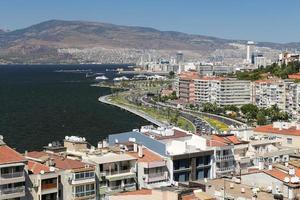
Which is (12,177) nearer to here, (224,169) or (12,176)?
(12,176)

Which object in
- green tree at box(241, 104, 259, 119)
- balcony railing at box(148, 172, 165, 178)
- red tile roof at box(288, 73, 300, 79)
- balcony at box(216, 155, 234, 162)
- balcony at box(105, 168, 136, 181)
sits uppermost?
balcony at box(105, 168, 136, 181)

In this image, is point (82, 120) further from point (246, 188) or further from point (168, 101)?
point (246, 188)

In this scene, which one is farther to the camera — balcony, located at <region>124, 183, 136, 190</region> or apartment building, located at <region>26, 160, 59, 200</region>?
balcony, located at <region>124, 183, 136, 190</region>

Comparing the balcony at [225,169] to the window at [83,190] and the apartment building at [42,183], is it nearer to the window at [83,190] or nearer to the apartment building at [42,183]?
the window at [83,190]

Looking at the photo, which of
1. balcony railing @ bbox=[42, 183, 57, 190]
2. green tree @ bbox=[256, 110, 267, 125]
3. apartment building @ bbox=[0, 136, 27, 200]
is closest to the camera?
apartment building @ bbox=[0, 136, 27, 200]

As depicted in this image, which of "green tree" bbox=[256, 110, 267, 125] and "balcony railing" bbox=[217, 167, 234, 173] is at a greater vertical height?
"balcony railing" bbox=[217, 167, 234, 173]

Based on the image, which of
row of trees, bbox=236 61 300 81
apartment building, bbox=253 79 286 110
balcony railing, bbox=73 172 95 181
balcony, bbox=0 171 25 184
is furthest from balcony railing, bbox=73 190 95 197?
row of trees, bbox=236 61 300 81

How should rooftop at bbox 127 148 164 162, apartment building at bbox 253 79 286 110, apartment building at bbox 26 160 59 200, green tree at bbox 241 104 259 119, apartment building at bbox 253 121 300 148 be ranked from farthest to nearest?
apartment building at bbox 253 79 286 110
green tree at bbox 241 104 259 119
apartment building at bbox 253 121 300 148
rooftop at bbox 127 148 164 162
apartment building at bbox 26 160 59 200

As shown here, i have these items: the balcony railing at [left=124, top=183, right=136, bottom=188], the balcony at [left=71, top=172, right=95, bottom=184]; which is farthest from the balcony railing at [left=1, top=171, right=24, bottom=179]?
the balcony railing at [left=124, top=183, right=136, bottom=188]

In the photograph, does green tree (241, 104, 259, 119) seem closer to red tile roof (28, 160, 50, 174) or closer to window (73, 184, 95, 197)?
window (73, 184, 95, 197)
